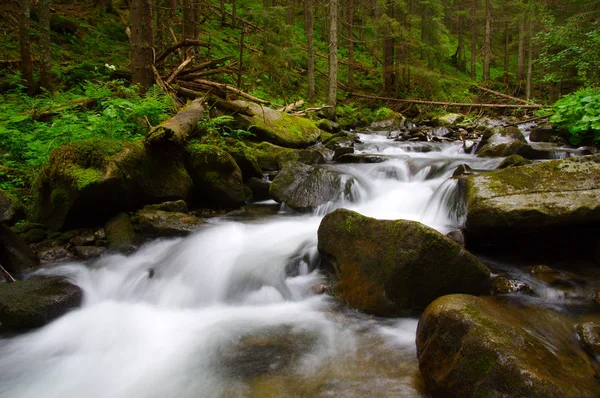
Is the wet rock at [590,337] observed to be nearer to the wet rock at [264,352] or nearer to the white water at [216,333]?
the white water at [216,333]

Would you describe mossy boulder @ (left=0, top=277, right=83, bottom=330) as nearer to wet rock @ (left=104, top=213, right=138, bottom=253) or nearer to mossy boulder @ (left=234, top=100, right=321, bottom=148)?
wet rock @ (left=104, top=213, right=138, bottom=253)

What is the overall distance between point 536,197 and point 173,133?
5152 mm

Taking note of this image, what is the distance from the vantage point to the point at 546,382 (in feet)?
7.02

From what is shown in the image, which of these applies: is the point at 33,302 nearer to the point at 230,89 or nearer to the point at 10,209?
the point at 10,209

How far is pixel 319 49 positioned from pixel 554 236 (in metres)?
24.7

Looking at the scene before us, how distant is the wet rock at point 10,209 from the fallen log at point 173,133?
194 cm

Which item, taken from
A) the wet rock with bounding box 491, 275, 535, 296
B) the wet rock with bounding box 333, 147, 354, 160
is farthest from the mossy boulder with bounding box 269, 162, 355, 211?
the wet rock with bounding box 491, 275, 535, 296

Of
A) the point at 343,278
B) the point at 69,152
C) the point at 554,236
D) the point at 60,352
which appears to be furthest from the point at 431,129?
the point at 60,352

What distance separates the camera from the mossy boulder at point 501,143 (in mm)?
8477

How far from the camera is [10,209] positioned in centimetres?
491

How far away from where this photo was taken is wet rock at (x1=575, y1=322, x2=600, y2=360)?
288cm

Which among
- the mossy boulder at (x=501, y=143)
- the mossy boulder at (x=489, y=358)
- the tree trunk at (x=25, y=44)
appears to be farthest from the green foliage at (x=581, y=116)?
the tree trunk at (x=25, y=44)

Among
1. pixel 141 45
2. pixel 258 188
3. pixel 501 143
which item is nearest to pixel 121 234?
pixel 258 188

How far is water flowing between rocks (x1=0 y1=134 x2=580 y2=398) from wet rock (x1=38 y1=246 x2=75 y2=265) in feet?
0.85
